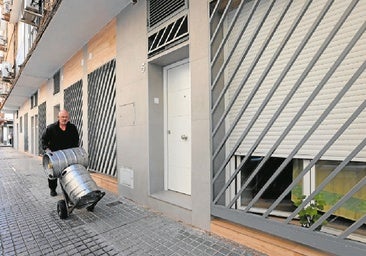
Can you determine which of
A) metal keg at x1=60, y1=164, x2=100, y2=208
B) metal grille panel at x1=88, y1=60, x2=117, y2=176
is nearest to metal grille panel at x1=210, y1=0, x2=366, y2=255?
metal keg at x1=60, y1=164, x2=100, y2=208

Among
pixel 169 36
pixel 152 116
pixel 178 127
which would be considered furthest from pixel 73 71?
pixel 178 127

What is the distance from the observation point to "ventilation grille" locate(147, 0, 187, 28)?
332 centimetres

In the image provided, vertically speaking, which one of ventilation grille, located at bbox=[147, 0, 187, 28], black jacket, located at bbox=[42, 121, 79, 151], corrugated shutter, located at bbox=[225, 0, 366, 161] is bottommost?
black jacket, located at bbox=[42, 121, 79, 151]

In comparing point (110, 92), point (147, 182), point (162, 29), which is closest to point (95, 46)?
point (110, 92)

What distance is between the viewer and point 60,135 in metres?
4.09

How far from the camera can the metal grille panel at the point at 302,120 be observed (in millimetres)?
1879

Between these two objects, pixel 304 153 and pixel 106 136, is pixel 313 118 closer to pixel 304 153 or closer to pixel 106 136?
pixel 304 153

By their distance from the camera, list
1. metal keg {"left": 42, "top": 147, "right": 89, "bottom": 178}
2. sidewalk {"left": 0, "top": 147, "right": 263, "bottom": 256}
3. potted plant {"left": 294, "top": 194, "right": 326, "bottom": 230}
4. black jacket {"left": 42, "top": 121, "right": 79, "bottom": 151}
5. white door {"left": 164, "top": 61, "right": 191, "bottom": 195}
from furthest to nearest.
A: 1. black jacket {"left": 42, "top": 121, "right": 79, "bottom": 151}
2. white door {"left": 164, "top": 61, "right": 191, "bottom": 195}
3. metal keg {"left": 42, "top": 147, "right": 89, "bottom": 178}
4. sidewalk {"left": 0, "top": 147, "right": 263, "bottom": 256}
5. potted plant {"left": 294, "top": 194, "right": 326, "bottom": 230}

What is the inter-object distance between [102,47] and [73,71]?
239cm

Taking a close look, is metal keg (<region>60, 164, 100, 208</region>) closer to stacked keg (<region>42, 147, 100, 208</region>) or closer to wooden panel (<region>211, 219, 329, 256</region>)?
stacked keg (<region>42, 147, 100, 208</region>)

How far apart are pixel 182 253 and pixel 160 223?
85 centimetres

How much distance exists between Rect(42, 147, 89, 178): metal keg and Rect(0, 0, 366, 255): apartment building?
3.28 feet

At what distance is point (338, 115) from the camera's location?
2.14 meters

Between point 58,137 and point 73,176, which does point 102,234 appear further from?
point 58,137
